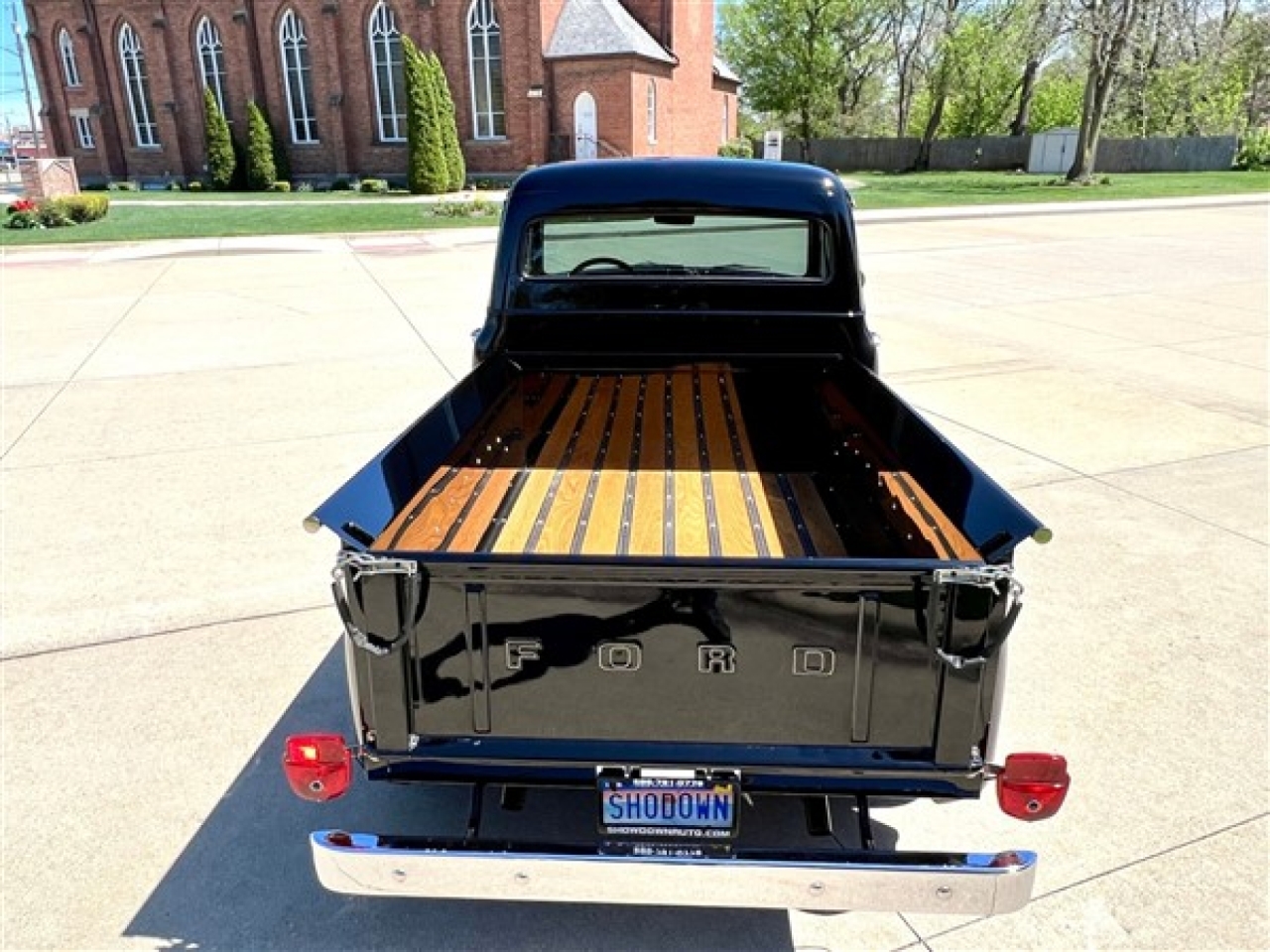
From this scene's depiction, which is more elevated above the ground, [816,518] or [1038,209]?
[816,518]

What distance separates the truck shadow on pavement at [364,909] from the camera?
260 cm

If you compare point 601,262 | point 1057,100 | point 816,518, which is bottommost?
point 816,518

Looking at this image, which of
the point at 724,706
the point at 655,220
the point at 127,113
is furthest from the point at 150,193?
the point at 724,706

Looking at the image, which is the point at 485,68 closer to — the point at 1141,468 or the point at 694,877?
the point at 1141,468

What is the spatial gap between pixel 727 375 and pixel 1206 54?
55278mm

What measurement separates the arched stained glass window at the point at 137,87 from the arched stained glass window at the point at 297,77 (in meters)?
6.68

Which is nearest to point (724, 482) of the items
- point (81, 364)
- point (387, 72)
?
point (81, 364)

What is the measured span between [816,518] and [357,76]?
38.9m

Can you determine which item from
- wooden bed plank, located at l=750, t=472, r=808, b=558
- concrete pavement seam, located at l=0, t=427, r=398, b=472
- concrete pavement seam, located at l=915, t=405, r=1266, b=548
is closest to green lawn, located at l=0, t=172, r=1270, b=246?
concrete pavement seam, located at l=0, t=427, r=398, b=472

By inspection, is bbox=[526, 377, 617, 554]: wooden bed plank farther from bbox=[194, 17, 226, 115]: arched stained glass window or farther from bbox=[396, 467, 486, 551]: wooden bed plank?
bbox=[194, 17, 226, 115]: arched stained glass window

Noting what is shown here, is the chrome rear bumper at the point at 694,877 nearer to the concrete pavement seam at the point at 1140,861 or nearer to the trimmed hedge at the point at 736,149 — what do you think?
the concrete pavement seam at the point at 1140,861

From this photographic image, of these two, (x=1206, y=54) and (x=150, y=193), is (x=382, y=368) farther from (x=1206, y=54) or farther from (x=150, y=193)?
(x=1206, y=54)

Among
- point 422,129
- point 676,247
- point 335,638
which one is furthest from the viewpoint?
point 422,129

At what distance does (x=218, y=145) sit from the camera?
36.6 metres
